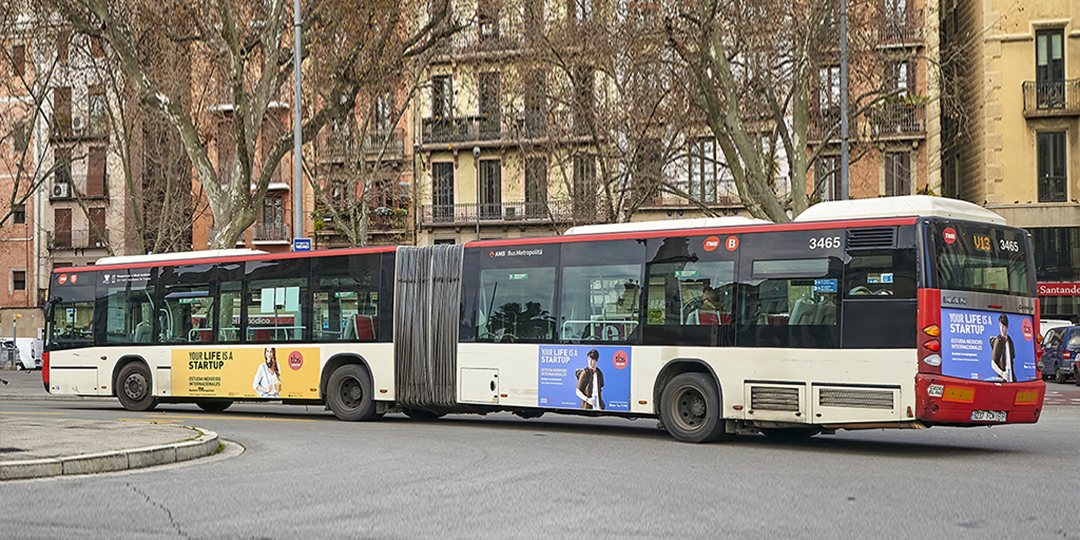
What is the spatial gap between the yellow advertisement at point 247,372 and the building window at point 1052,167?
1211 inches

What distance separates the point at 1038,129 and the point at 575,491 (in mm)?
36904

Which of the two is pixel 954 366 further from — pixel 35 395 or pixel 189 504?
pixel 35 395

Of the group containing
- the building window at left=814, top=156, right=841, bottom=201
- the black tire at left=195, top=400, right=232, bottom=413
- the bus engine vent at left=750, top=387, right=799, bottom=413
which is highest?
the building window at left=814, top=156, right=841, bottom=201

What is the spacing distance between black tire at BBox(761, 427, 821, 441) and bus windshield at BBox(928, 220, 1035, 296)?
3142mm

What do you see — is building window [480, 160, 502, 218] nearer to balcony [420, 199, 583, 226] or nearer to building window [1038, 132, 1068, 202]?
balcony [420, 199, 583, 226]

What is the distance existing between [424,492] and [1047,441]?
339 inches

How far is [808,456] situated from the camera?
13.0m

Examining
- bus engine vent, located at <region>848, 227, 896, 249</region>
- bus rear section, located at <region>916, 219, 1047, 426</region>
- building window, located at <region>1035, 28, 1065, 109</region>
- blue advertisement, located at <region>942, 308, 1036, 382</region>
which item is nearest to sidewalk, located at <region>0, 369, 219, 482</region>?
bus engine vent, located at <region>848, 227, 896, 249</region>

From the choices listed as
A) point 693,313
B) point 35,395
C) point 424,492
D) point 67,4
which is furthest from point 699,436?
point 35,395

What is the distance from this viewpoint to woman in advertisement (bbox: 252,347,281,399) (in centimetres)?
1958

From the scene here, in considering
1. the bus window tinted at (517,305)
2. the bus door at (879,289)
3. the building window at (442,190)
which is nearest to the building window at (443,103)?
the building window at (442,190)

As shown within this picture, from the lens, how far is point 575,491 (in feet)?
32.1

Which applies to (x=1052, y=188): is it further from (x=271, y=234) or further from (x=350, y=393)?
(x=271, y=234)

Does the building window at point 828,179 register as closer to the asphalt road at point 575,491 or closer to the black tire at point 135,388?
the black tire at point 135,388
